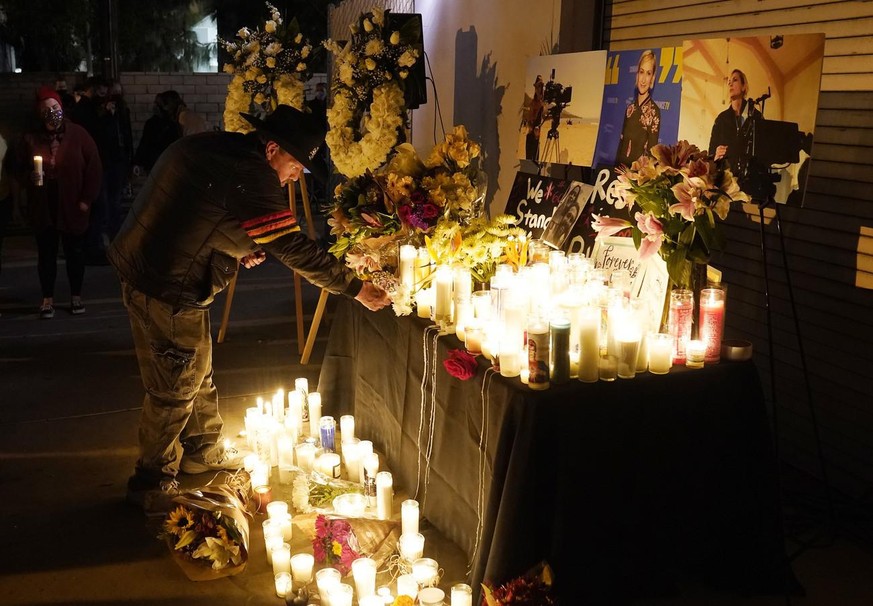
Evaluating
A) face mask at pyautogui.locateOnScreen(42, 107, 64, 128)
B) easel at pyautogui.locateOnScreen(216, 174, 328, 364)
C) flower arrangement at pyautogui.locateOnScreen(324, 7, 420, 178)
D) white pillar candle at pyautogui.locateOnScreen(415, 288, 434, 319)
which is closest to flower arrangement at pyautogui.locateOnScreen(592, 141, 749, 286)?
white pillar candle at pyautogui.locateOnScreen(415, 288, 434, 319)

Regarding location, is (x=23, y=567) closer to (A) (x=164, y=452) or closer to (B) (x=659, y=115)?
(A) (x=164, y=452)

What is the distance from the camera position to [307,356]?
5.70 metres

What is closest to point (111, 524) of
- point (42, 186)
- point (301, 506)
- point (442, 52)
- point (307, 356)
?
point (301, 506)

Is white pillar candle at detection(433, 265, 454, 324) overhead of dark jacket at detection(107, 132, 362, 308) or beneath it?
beneath

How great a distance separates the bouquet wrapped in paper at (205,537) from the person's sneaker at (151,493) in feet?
0.61

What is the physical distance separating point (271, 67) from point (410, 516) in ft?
10.7

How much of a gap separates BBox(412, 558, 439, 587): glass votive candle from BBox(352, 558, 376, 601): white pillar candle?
147 mm

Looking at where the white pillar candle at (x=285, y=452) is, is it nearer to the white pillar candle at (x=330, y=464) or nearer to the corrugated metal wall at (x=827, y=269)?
the white pillar candle at (x=330, y=464)

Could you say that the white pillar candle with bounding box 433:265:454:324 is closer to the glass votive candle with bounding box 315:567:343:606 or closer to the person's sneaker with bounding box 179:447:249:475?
the glass votive candle with bounding box 315:567:343:606

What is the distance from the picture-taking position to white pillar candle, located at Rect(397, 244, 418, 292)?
12.1 feet

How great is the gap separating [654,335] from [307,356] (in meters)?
3.30

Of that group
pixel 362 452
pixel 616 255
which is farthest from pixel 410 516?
pixel 616 255

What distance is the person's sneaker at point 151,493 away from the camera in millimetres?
3480

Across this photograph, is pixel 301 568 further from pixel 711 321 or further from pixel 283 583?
pixel 711 321
